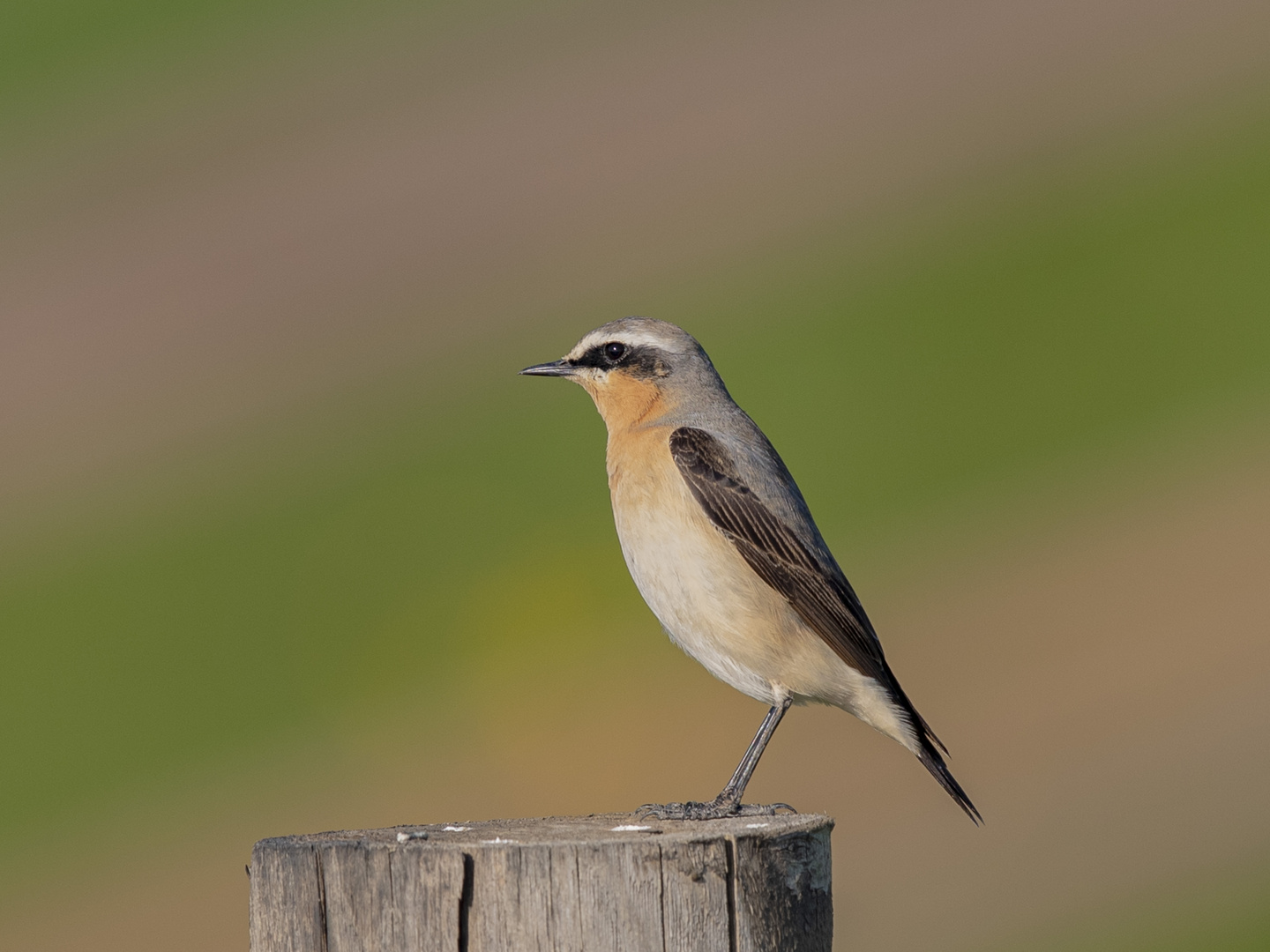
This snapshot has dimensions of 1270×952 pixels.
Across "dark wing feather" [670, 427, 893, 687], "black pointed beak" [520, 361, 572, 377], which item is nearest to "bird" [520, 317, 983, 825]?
"dark wing feather" [670, 427, 893, 687]

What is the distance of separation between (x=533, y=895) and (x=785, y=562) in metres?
3.12

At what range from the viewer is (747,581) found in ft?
23.3

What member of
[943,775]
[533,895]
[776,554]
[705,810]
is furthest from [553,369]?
[533,895]

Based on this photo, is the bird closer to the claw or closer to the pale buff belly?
the pale buff belly

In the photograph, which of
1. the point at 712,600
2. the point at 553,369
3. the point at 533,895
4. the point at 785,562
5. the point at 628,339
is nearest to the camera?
the point at 533,895

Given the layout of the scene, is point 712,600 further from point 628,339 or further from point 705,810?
point 628,339

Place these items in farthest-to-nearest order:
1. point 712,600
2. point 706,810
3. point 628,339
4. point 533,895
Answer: point 628,339
point 712,600
point 706,810
point 533,895

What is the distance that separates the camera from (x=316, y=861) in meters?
4.51

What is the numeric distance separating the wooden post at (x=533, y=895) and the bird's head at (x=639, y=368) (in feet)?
11.6

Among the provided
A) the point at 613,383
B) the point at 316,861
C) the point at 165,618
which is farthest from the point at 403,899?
the point at 165,618

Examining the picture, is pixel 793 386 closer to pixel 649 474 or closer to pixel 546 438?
pixel 546 438

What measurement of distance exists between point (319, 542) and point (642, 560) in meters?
11.9

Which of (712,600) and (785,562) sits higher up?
(785,562)

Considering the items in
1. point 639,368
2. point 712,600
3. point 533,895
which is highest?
point 639,368
